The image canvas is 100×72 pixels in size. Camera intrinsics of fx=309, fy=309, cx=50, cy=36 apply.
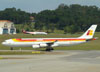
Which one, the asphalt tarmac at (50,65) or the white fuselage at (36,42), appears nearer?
the asphalt tarmac at (50,65)

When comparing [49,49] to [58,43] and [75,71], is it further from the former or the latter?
[75,71]

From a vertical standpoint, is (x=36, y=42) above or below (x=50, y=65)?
above

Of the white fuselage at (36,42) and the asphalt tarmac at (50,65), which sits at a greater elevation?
the white fuselage at (36,42)

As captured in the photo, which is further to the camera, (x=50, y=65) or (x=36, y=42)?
(x=36, y=42)

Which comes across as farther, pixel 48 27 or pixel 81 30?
pixel 48 27

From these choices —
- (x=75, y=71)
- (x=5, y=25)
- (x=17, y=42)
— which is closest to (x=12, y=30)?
(x=5, y=25)

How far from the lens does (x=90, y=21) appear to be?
17388 centimetres

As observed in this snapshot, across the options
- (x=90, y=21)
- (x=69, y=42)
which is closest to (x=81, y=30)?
(x=90, y=21)

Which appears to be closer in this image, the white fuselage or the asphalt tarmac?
the asphalt tarmac

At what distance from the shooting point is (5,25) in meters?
170

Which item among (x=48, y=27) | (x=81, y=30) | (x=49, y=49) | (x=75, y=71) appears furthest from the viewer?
(x=48, y=27)

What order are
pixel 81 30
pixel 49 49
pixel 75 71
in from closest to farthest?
pixel 75 71
pixel 49 49
pixel 81 30

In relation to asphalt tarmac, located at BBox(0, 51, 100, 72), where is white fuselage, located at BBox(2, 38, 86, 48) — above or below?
above

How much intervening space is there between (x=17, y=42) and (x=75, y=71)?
3282 cm
